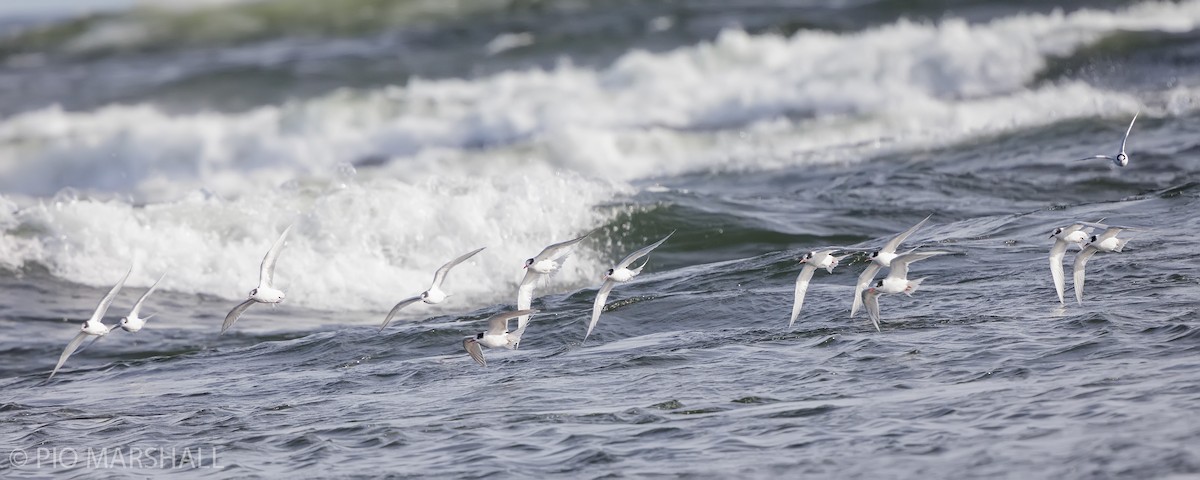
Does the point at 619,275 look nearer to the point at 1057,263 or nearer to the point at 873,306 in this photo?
the point at 873,306

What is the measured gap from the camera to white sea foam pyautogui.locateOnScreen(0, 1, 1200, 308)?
16.6m

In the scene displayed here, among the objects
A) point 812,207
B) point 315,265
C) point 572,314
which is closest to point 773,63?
point 812,207

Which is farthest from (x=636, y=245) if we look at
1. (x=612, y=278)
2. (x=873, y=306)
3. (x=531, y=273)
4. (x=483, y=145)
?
(x=483, y=145)

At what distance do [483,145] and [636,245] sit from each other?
10.5 metres

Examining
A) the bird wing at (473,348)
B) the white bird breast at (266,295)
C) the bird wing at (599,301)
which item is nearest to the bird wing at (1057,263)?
the bird wing at (599,301)

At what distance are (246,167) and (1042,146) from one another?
16.3 metres

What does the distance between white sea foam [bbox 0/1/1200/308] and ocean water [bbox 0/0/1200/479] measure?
2.9 inches

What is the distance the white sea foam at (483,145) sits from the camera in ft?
54.4

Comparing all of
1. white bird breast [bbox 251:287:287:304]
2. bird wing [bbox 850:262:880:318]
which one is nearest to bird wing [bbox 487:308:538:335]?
white bird breast [bbox 251:287:287:304]

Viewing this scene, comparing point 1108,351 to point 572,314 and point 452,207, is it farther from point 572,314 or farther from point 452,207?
point 452,207

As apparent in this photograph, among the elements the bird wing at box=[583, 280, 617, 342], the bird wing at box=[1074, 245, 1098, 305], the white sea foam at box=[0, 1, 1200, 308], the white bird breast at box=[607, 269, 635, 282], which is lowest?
the bird wing at box=[1074, 245, 1098, 305]

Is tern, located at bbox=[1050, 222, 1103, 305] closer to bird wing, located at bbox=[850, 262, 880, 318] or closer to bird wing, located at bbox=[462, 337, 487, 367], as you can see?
bird wing, located at bbox=[850, 262, 880, 318]

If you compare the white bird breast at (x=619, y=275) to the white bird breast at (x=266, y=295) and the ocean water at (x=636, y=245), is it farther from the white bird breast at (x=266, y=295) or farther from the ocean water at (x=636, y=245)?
the white bird breast at (x=266, y=295)

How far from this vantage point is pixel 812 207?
17.1 m
